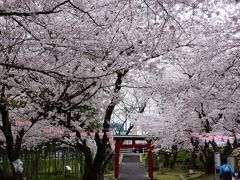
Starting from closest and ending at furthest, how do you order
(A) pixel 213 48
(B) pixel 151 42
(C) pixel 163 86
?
(A) pixel 213 48 < (B) pixel 151 42 < (C) pixel 163 86

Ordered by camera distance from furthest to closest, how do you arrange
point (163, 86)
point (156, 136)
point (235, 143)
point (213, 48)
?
1. point (156, 136)
2. point (235, 143)
3. point (163, 86)
4. point (213, 48)

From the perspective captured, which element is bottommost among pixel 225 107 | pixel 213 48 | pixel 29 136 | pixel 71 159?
pixel 71 159

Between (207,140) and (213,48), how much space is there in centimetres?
680

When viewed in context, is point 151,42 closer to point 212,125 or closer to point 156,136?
point 212,125

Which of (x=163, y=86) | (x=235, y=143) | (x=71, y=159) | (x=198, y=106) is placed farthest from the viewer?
(x=71, y=159)

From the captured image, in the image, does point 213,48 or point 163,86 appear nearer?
point 213,48

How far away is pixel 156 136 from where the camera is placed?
20.8 m

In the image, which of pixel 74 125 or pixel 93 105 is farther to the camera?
pixel 93 105

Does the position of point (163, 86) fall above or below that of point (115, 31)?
below

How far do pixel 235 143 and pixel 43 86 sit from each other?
9.85 metres

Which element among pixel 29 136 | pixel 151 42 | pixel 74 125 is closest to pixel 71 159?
pixel 29 136

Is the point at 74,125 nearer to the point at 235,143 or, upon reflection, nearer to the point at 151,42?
the point at 151,42

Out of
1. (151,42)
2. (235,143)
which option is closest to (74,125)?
(151,42)

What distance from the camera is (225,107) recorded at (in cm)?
1273
